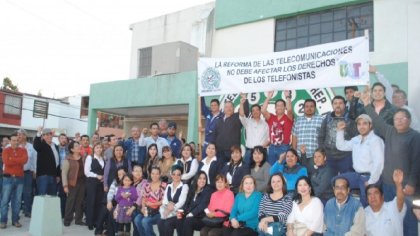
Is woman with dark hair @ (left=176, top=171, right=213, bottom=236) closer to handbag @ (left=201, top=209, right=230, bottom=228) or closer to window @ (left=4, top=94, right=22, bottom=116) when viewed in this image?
handbag @ (left=201, top=209, right=230, bottom=228)

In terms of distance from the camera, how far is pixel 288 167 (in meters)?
6.18

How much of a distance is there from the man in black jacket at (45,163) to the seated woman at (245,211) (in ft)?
15.8

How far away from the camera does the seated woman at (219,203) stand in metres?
6.13

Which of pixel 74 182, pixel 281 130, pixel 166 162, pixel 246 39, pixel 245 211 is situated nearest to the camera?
A: pixel 245 211

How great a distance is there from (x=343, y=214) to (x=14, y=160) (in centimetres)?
652

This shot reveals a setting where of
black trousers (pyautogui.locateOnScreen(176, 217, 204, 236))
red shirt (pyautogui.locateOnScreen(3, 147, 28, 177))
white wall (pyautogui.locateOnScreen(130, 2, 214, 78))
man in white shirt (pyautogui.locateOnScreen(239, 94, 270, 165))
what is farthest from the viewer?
white wall (pyautogui.locateOnScreen(130, 2, 214, 78))

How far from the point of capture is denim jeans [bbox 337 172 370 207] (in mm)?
5496

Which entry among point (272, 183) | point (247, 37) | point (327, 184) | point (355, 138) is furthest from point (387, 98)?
point (247, 37)

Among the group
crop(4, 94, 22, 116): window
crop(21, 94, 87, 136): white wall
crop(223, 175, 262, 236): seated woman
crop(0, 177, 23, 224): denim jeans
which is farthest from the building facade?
crop(4, 94, 22, 116): window

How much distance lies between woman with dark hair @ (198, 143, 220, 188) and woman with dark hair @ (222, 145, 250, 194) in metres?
0.19

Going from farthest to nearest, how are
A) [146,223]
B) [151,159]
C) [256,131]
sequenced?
[151,159] < [256,131] < [146,223]

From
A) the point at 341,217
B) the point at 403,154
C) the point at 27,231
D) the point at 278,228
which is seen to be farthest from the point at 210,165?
the point at 27,231

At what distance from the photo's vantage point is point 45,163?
29.6 ft

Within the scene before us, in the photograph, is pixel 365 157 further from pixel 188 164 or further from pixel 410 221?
pixel 188 164
